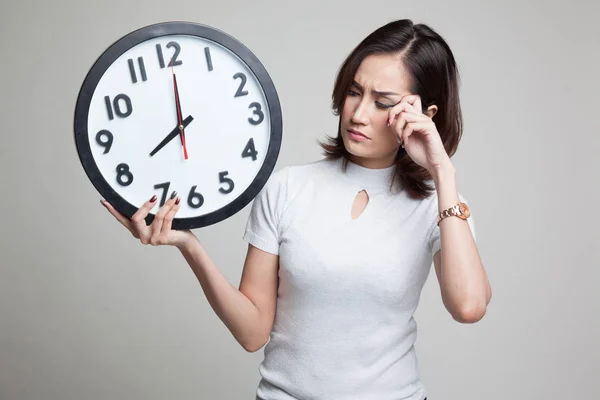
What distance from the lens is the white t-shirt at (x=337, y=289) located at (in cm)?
165

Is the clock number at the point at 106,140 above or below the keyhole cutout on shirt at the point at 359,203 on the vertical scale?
above

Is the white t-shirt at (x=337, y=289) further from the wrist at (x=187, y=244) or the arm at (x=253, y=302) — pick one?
the wrist at (x=187, y=244)

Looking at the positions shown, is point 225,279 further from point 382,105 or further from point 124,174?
point 382,105

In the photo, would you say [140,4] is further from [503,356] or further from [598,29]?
[503,356]

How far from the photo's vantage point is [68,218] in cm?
308

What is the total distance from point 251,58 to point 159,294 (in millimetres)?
1837

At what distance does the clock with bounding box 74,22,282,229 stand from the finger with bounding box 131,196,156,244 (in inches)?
1.0

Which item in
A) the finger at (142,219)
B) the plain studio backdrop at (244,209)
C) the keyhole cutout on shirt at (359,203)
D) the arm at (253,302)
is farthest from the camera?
the plain studio backdrop at (244,209)

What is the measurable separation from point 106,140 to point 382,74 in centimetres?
59

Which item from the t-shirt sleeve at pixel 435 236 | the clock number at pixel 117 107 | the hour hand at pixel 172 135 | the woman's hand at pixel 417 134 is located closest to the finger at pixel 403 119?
the woman's hand at pixel 417 134

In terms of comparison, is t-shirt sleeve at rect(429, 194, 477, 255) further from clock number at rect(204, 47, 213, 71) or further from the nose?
clock number at rect(204, 47, 213, 71)

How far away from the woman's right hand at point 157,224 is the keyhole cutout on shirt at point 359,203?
0.42 meters

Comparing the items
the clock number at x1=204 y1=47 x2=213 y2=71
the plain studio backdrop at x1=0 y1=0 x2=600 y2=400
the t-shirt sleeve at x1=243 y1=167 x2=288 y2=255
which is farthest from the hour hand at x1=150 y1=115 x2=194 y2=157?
the plain studio backdrop at x1=0 y1=0 x2=600 y2=400

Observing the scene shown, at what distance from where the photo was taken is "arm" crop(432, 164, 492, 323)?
1.61 metres
